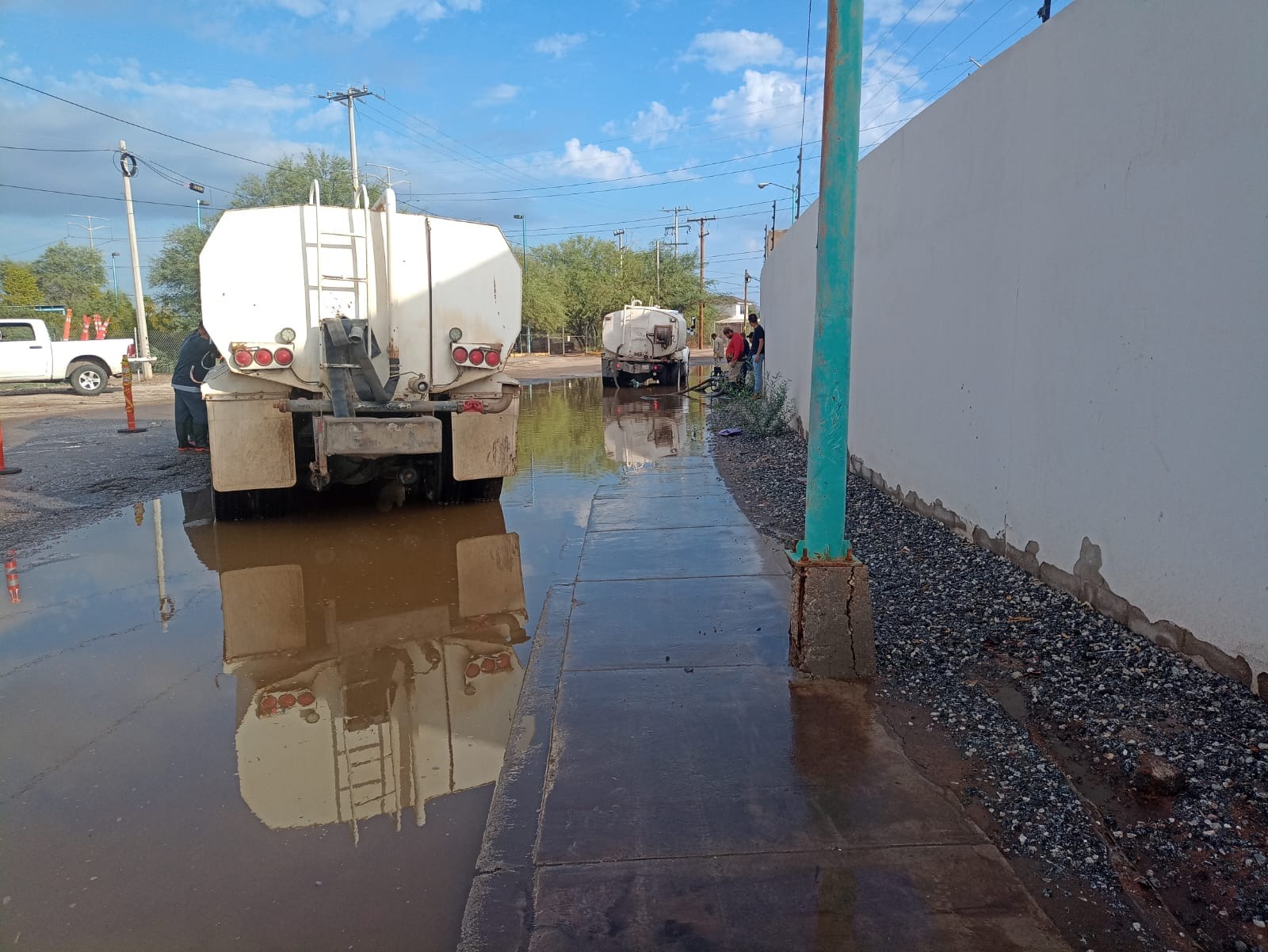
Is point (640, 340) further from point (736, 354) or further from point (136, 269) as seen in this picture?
point (136, 269)

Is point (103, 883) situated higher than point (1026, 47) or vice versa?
point (1026, 47)

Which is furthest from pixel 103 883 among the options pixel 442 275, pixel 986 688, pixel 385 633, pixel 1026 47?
pixel 1026 47

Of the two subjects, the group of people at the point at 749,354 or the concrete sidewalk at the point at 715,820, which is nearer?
the concrete sidewalk at the point at 715,820

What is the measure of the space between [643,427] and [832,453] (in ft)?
36.4

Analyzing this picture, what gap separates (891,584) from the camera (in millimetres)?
5258

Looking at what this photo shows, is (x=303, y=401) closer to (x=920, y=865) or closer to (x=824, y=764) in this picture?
(x=824, y=764)

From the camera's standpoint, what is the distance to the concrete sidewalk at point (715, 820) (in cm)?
248

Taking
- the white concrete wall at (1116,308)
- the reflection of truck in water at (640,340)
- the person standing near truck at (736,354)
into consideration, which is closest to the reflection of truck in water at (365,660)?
the white concrete wall at (1116,308)

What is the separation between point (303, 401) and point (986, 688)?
5.33 m

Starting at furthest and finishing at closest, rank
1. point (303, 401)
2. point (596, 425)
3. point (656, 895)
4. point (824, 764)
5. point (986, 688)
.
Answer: point (596, 425), point (303, 401), point (986, 688), point (824, 764), point (656, 895)

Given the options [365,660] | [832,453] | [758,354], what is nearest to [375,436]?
[365,660]

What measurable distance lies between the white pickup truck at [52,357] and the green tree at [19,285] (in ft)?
142

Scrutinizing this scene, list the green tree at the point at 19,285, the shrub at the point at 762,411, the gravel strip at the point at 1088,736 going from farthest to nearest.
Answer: the green tree at the point at 19,285 < the shrub at the point at 762,411 < the gravel strip at the point at 1088,736

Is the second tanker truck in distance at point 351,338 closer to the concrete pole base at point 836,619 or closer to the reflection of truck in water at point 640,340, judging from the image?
the concrete pole base at point 836,619
